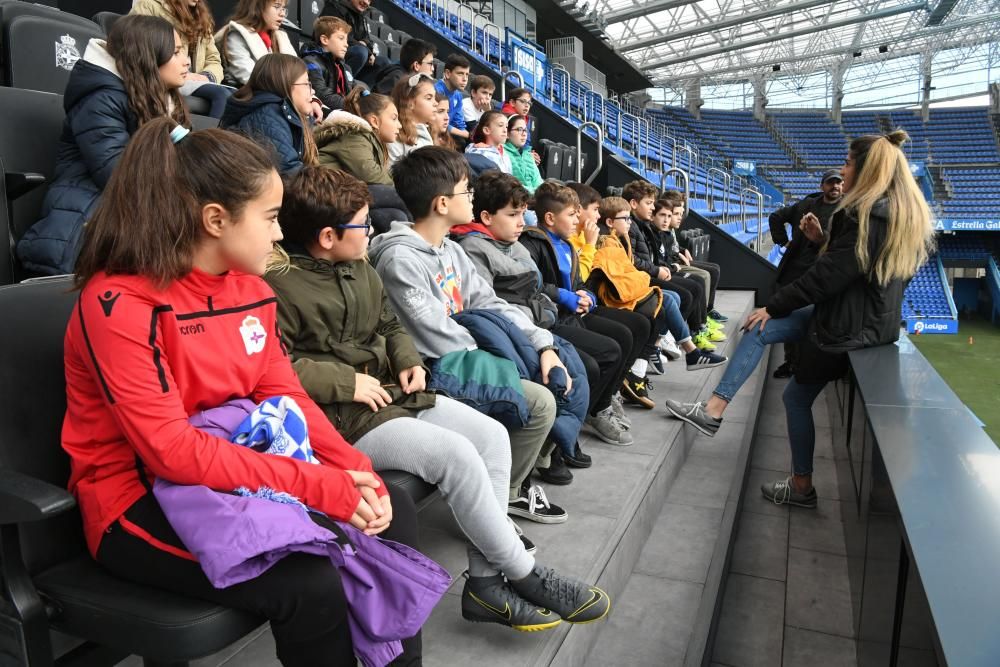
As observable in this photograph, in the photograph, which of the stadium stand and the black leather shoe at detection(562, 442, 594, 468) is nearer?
the stadium stand

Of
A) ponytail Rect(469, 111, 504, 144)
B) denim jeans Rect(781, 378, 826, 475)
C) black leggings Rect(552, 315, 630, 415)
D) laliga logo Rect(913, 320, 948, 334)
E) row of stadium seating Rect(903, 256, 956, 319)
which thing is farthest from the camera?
row of stadium seating Rect(903, 256, 956, 319)

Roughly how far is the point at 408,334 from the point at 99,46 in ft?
3.81

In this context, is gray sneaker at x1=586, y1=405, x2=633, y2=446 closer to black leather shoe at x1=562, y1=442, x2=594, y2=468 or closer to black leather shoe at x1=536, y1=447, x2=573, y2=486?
black leather shoe at x1=562, y1=442, x2=594, y2=468

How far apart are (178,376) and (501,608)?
83cm

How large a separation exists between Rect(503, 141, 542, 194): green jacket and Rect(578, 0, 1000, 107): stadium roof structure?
55.1ft

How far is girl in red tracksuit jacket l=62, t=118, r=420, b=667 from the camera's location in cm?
106

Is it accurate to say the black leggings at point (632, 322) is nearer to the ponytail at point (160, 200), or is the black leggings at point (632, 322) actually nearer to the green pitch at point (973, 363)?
the ponytail at point (160, 200)

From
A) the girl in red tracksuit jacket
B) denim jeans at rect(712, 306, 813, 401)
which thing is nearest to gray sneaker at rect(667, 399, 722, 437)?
denim jeans at rect(712, 306, 813, 401)

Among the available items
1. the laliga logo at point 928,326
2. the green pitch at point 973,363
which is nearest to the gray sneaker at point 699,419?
the green pitch at point 973,363

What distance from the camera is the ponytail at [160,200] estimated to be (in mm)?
1112

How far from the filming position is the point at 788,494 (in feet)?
10.8

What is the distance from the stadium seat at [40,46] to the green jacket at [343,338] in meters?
1.56

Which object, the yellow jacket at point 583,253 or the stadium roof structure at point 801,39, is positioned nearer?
the yellow jacket at point 583,253

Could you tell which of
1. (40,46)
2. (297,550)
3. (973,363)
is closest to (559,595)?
(297,550)
